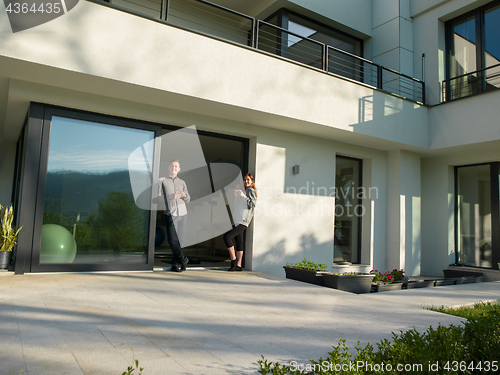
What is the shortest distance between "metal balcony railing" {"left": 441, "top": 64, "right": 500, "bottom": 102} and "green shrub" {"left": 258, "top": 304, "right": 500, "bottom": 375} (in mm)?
6629

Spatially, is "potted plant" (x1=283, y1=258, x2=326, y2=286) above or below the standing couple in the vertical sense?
below

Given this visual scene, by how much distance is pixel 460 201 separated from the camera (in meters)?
8.62

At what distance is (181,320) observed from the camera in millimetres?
3033

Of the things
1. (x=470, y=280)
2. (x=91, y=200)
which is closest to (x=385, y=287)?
(x=470, y=280)

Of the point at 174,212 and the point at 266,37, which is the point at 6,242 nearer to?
the point at 174,212

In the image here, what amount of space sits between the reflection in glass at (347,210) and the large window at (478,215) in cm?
241

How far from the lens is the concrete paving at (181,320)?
7.12 feet

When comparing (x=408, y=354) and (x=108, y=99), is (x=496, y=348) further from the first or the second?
(x=108, y=99)

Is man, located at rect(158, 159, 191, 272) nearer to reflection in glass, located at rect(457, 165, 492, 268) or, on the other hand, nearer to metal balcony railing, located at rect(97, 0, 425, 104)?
metal balcony railing, located at rect(97, 0, 425, 104)

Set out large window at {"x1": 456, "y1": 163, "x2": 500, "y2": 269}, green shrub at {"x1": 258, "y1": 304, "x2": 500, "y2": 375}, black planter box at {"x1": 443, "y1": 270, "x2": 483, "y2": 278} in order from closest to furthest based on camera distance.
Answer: green shrub at {"x1": 258, "y1": 304, "x2": 500, "y2": 375} < black planter box at {"x1": 443, "y1": 270, "x2": 483, "y2": 278} < large window at {"x1": 456, "y1": 163, "x2": 500, "y2": 269}

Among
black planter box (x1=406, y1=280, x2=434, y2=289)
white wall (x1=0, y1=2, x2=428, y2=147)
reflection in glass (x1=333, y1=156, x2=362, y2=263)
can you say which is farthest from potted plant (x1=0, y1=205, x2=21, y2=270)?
reflection in glass (x1=333, y1=156, x2=362, y2=263)

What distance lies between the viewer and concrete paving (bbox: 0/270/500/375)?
217cm

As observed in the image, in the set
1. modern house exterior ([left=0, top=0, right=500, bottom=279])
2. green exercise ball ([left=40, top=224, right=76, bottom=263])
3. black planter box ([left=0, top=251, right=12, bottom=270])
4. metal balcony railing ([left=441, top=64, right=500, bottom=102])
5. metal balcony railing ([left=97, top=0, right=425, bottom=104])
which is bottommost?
black planter box ([left=0, top=251, right=12, bottom=270])

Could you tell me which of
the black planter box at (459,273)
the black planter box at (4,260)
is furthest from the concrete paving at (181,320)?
the black planter box at (459,273)
